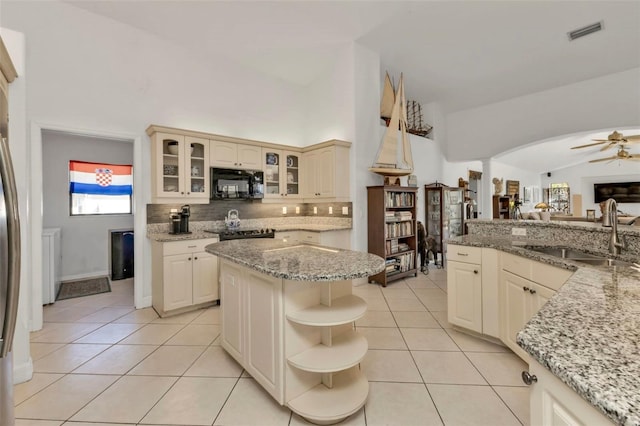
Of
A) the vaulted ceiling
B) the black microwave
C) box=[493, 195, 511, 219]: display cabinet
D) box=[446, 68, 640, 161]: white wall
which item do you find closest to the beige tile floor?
the black microwave

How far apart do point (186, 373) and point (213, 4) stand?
3.95 m

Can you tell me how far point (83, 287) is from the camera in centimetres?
430

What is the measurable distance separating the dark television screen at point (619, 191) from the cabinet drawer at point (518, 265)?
1157cm

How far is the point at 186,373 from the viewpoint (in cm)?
209

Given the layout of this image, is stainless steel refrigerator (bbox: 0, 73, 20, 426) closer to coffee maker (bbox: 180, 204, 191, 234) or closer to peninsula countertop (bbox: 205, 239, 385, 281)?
peninsula countertop (bbox: 205, 239, 385, 281)

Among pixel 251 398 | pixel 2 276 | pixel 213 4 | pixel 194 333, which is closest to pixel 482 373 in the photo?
pixel 251 398

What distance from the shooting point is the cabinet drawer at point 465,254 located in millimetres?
2510

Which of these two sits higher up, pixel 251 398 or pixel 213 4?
pixel 213 4

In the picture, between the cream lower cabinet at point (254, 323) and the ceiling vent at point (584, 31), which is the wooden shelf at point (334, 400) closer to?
the cream lower cabinet at point (254, 323)

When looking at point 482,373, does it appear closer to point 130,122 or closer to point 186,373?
point 186,373

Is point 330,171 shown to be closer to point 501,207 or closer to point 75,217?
point 75,217

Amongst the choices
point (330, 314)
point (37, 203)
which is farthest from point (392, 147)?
point (37, 203)

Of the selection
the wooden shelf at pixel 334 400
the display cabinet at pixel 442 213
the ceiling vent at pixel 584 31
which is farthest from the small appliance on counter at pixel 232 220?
the ceiling vent at pixel 584 31

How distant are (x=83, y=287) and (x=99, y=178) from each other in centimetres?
191
